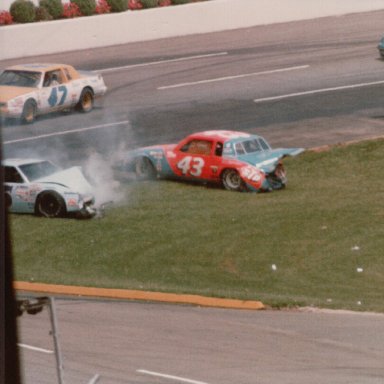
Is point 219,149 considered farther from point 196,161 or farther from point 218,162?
point 196,161

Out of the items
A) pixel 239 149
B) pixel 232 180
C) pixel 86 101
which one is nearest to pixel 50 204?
pixel 232 180

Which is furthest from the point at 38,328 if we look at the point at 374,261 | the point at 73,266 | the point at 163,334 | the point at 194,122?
the point at 194,122

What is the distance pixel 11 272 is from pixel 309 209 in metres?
16.0

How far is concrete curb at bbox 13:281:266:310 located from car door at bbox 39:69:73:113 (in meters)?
13.7

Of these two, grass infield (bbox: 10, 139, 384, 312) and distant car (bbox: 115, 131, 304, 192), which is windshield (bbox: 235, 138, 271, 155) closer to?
distant car (bbox: 115, 131, 304, 192)

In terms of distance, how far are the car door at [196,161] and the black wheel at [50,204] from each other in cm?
361

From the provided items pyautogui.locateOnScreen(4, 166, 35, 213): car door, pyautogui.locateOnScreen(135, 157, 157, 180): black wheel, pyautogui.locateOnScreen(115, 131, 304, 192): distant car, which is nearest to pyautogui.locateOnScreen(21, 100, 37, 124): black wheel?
pyautogui.locateOnScreen(115, 131, 304, 192): distant car

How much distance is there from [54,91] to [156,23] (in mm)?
11977

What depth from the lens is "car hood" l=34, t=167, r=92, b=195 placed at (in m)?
21.2

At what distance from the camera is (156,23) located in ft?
133

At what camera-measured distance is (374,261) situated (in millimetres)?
17312

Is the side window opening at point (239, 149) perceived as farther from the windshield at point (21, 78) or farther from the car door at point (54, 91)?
the windshield at point (21, 78)

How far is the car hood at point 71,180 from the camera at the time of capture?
69.5 feet

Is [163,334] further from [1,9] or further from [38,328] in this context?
[1,9]
